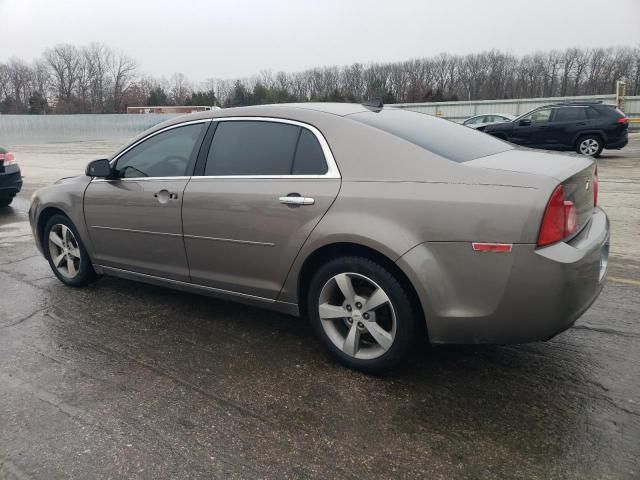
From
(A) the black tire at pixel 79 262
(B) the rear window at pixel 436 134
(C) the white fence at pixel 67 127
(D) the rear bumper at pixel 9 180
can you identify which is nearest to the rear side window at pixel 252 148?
(B) the rear window at pixel 436 134

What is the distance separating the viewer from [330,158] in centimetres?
315

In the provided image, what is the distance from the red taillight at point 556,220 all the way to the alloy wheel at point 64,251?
3.84 meters

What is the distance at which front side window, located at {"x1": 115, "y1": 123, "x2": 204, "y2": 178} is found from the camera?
387cm

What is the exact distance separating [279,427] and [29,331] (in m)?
2.32

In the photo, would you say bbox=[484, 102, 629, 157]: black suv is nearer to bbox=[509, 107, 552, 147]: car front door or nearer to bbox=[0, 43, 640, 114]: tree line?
bbox=[509, 107, 552, 147]: car front door

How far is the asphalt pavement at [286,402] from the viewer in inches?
93.2

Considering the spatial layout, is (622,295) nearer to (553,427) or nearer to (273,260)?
(553,427)

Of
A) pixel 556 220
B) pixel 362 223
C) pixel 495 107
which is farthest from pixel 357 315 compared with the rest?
pixel 495 107

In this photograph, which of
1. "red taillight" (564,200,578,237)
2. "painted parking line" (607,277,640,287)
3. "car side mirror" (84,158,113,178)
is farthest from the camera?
"painted parking line" (607,277,640,287)

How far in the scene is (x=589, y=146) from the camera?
1520 cm

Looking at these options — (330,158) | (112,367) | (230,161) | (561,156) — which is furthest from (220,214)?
(561,156)

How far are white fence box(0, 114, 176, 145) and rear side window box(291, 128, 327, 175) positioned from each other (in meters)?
36.1

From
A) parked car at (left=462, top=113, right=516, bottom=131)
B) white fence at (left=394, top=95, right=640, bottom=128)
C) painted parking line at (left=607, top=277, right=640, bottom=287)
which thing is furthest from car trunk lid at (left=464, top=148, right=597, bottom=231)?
white fence at (left=394, top=95, right=640, bottom=128)

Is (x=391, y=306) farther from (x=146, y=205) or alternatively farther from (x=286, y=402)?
(x=146, y=205)
